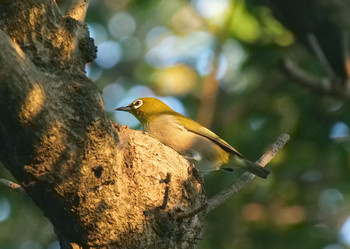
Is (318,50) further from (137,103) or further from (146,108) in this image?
(137,103)

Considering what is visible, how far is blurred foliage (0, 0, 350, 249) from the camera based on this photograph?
305 inches

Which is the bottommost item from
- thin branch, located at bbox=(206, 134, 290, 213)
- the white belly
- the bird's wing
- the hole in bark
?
the hole in bark

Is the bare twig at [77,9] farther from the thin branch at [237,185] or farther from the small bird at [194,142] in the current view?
the small bird at [194,142]

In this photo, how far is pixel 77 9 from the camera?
3.79 m

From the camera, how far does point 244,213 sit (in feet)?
26.5

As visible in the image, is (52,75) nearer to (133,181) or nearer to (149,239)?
(133,181)

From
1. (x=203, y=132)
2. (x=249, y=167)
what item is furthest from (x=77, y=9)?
(x=249, y=167)

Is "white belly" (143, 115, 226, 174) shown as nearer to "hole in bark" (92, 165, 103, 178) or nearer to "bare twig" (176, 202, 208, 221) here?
"bare twig" (176, 202, 208, 221)

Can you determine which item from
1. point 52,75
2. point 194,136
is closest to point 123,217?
point 52,75

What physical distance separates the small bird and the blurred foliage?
1479mm

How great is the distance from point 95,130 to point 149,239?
0.75m

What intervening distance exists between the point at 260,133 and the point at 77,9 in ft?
16.4

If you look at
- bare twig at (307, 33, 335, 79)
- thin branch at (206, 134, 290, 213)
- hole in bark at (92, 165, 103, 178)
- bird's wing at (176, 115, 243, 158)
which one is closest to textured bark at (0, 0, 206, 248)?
hole in bark at (92, 165, 103, 178)

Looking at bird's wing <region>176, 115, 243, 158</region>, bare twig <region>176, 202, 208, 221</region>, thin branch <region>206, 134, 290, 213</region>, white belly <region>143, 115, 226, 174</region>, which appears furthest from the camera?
bird's wing <region>176, 115, 243, 158</region>
